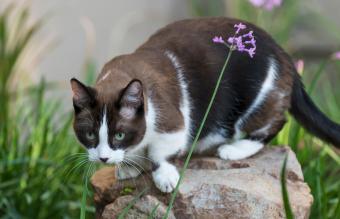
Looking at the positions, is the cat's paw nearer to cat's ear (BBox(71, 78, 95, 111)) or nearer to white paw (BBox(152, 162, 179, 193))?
white paw (BBox(152, 162, 179, 193))

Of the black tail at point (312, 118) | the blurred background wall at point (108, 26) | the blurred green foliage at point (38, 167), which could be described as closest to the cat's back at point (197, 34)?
the black tail at point (312, 118)

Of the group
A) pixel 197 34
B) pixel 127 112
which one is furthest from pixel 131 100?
pixel 197 34

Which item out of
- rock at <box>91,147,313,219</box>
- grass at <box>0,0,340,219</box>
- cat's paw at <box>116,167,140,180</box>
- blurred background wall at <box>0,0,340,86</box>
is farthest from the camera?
blurred background wall at <box>0,0,340,86</box>

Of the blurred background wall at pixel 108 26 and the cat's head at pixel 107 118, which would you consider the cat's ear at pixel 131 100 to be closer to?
the cat's head at pixel 107 118

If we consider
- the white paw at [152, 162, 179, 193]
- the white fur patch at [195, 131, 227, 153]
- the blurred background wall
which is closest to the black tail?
the white fur patch at [195, 131, 227, 153]

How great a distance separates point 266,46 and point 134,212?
0.86 metres

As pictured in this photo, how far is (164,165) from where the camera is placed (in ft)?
8.09

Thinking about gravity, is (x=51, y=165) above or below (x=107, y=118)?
below

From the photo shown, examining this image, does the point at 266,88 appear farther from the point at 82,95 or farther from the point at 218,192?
the point at 82,95

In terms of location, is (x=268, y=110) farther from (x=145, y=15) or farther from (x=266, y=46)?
(x=145, y=15)

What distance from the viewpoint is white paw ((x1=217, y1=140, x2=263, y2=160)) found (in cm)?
268

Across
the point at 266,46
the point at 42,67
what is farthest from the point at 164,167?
the point at 42,67

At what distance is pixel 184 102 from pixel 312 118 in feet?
1.90

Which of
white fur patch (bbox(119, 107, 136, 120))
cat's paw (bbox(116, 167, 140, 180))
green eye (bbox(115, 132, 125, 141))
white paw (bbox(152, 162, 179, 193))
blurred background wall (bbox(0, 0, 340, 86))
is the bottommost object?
blurred background wall (bbox(0, 0, 340, 86))
